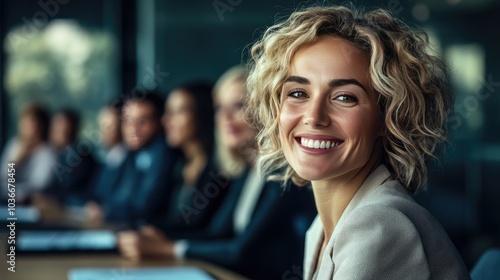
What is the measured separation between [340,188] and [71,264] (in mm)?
1563

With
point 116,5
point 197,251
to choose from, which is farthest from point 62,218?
point 116,5

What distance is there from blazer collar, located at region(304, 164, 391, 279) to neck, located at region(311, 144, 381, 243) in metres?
0.02

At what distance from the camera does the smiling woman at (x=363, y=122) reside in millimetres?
1366

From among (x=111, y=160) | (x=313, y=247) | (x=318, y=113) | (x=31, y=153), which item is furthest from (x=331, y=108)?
(x=31, y=153)

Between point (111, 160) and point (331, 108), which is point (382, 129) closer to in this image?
point (331, 108)

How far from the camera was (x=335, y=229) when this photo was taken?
56.8 inches

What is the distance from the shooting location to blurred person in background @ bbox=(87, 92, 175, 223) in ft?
15.8

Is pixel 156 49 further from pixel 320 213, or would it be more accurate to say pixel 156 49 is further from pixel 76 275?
pixel 320 213

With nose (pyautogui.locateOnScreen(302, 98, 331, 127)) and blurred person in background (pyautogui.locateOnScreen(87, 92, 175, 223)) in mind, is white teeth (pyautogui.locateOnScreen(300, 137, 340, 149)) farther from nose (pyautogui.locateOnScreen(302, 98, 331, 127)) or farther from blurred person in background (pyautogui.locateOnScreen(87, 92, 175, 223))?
blurred person in background (pyautogui.locateOnScreen(87, 92, 175, 223))

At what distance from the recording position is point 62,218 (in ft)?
15.4

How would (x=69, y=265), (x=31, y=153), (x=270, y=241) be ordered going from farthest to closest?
(x=31, y=153)
(x=270, y=241)
(x=69, y=265)

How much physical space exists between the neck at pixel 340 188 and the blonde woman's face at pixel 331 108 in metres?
0.04

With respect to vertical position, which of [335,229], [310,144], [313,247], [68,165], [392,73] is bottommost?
[68,165]

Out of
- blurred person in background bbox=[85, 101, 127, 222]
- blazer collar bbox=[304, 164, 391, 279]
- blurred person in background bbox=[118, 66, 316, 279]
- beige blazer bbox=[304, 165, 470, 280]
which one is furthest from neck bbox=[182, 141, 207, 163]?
beige blazer bbox=[304, 165, 470, 280]
